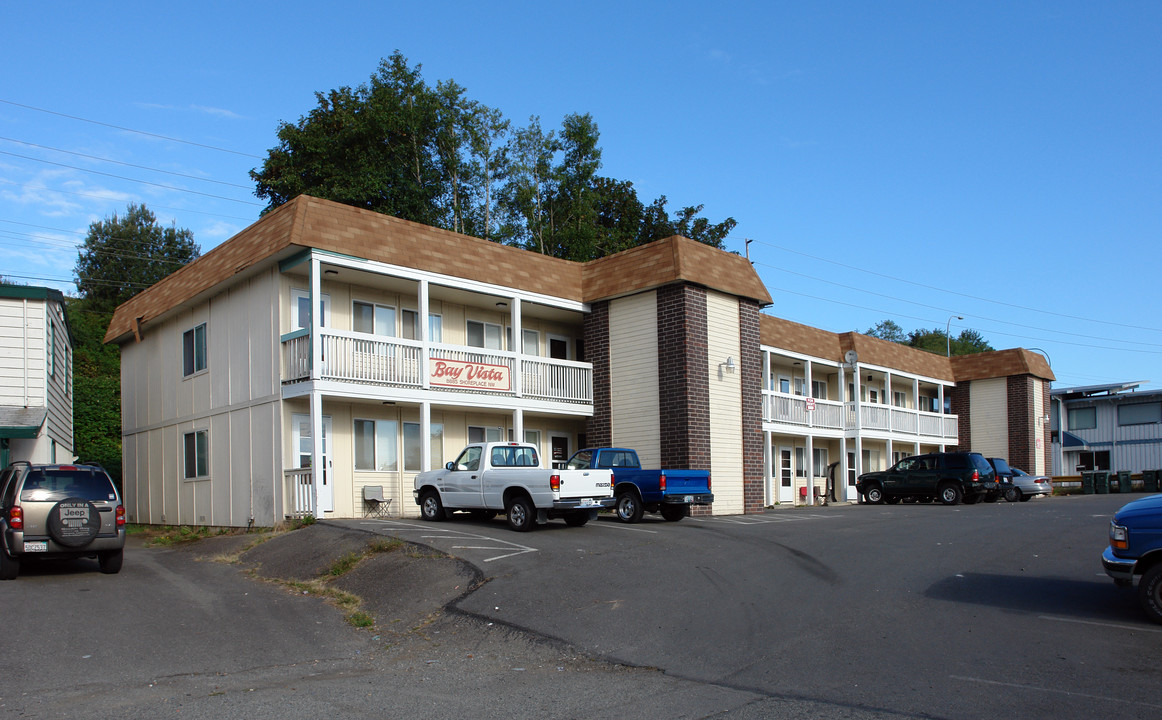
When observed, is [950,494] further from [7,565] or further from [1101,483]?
[7,565]

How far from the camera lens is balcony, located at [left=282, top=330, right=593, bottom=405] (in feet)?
64.5

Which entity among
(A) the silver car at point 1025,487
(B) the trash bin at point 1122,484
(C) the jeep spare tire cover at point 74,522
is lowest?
(B) the trash bin at point 1122,484

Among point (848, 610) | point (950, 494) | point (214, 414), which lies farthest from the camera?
point (950, 494)

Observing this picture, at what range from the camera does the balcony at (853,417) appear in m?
31.3

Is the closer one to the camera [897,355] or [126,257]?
[897,355]

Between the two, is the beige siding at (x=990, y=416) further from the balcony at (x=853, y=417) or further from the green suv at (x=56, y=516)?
the green suv at (x=56, y=516)

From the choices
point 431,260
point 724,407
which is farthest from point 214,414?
point 724,407

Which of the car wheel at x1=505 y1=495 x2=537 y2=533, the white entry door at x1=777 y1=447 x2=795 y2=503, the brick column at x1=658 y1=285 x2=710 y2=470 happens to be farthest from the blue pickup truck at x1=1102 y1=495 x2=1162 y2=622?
the white entry door at x1=777 y1=447 x2=795 y2=503

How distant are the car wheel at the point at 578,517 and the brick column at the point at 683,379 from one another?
200 inches

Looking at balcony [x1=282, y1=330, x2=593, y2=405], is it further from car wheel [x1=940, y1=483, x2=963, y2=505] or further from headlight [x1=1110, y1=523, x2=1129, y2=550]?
headlight [x1=1110, y1=523, x2=1129, y2=550]

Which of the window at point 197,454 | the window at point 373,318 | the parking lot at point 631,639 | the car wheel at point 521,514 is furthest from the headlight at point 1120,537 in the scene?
the window at point 197,454

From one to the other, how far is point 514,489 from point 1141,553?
419 inches

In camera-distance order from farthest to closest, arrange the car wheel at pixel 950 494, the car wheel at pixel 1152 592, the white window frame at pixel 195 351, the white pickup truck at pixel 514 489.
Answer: the car wheel at pixel 950 494, the white window frame at pixel 195 351, the white pickup truck at pixel 514 489, the car wheel at pixel 1152 592

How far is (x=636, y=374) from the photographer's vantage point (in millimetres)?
24062
